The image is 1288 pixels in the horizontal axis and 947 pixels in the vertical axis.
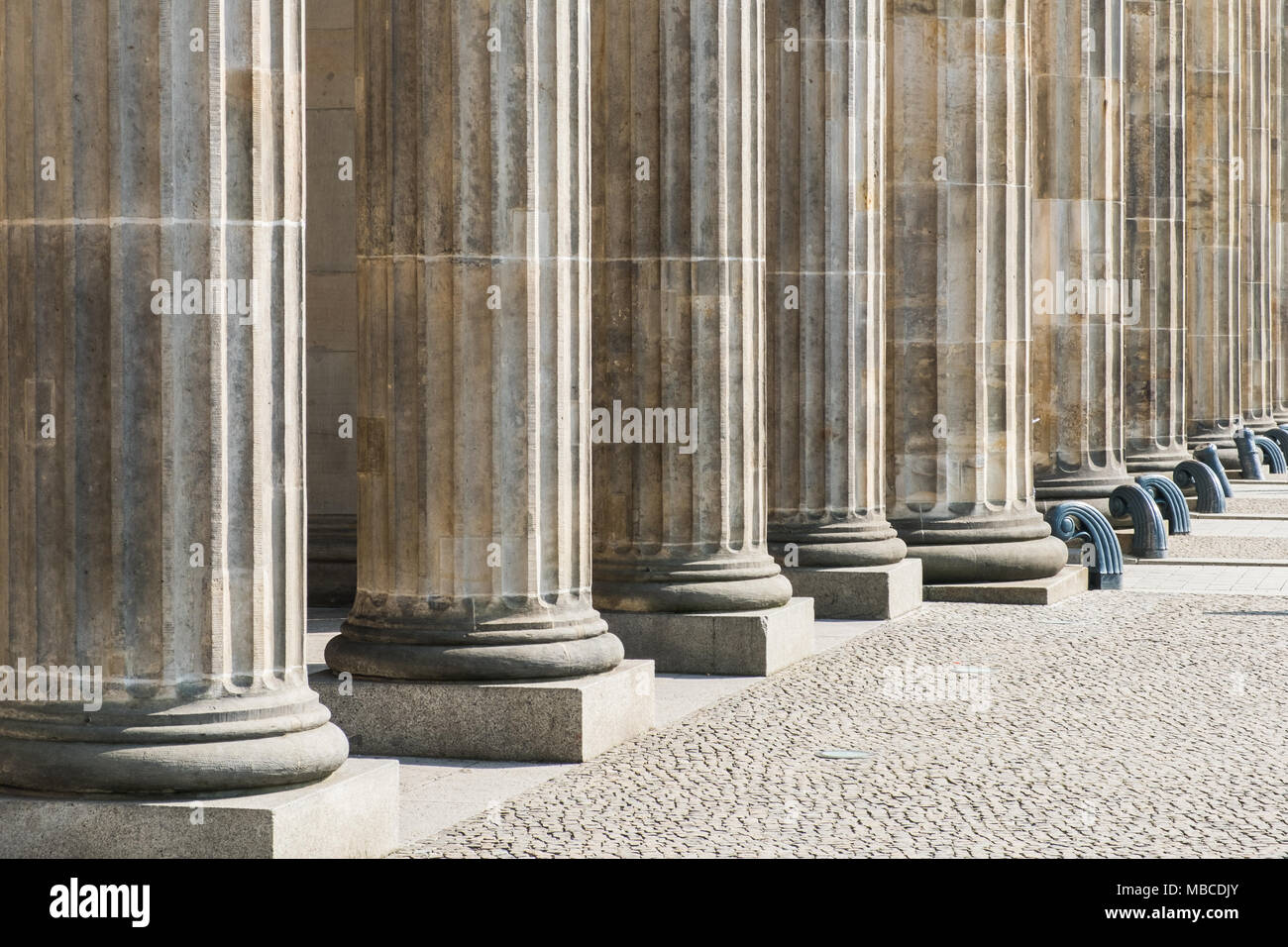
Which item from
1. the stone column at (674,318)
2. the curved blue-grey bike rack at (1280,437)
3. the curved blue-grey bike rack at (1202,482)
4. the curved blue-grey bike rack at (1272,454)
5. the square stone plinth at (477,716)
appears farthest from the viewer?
the curved blue-grey bike rack at (1280,437)

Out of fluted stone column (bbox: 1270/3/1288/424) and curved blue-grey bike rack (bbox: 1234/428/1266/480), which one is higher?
fluted stone column (bbox: 1270/3/1288/424)

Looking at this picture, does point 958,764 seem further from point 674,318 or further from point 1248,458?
point 1248,458

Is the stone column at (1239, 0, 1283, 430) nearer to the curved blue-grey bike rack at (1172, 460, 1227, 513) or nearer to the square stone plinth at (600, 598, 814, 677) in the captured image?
the curved blue-grey bike rack at (1172, 460, 1227, 513)

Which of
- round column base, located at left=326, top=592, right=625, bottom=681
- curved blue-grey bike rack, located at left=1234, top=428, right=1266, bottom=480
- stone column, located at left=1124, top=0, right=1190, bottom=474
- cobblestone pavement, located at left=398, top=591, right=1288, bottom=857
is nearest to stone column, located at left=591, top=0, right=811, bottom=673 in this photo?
cobblestone pavement, located at left=398, top=591, right=1288, bottom=857

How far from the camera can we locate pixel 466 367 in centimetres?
1181

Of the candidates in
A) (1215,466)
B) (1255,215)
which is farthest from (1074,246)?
(1255,215)

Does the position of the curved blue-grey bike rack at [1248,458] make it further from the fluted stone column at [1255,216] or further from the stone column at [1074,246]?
the stone column at [1074,246]

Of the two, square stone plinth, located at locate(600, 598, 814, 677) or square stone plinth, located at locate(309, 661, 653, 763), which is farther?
square stone plinth, located at locate(600, 598, 814, 677)

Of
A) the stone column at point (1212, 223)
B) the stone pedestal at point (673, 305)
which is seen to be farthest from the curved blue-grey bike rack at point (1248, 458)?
the stone pedestal at point (673, 305)

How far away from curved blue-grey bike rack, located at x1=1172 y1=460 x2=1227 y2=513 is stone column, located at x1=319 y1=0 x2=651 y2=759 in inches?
776

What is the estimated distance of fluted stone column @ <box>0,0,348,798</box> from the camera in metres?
8.52

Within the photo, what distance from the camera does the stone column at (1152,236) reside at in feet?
96.2

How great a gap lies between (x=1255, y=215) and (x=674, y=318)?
32.0m

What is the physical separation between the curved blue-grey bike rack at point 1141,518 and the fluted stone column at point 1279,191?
2558cm
